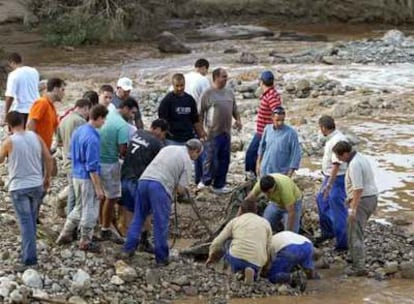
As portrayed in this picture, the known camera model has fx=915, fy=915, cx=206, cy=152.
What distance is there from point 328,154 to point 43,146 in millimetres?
3409

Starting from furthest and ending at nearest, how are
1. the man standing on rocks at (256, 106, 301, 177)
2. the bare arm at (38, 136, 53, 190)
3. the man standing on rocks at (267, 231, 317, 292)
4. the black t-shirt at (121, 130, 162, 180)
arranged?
the man standing on rocks at (256, 106, 301, 177) → the black t-shirt at (121, 130, 162, 180) → the man standing on rocks at (267, 231, 317, 292) → the bare arm at (38, 136, 53, 190)

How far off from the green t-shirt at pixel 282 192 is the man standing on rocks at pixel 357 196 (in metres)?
0.62

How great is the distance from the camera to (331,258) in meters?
10.4

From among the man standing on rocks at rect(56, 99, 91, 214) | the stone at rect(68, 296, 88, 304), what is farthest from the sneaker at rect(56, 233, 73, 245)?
the stone at rect(68, 296, 88, 304)

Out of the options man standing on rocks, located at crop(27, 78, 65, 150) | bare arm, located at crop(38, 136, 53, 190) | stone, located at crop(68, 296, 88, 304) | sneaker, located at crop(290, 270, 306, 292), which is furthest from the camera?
man standing on rocks, located at crop(27, 78, 65, 150)

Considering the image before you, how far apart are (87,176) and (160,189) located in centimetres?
74

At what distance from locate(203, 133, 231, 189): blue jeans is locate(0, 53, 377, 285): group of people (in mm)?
622

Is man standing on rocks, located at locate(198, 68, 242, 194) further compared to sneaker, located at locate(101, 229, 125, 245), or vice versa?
man standing on rocks, located at locate(198, 68, 242, 194)

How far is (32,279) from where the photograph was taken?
848 centimetres

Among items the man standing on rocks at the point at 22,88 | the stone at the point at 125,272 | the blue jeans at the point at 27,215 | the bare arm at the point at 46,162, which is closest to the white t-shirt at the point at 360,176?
the stone at the point at 125,272

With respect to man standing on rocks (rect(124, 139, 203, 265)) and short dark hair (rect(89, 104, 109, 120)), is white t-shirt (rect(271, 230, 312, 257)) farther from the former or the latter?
short dark hair (rect(89, 104, 109, 120))

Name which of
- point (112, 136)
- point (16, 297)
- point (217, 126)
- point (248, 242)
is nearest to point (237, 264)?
point (248, 242)

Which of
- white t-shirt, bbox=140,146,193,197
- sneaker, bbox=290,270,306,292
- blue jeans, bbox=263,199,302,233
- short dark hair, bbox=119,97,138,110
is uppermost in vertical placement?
short dark hair, bbox=119,97,138,110

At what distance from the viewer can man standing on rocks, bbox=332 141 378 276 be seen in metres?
9.70
